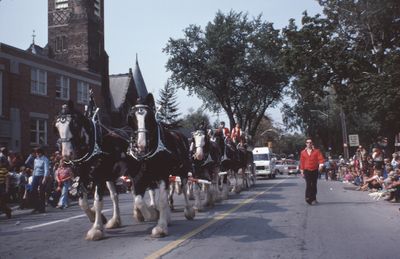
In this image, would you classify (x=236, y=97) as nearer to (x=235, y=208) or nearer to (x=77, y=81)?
(x=77, y=81)

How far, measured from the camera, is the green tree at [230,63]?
4638 centimetres

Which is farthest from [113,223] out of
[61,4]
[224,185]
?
[61,4]

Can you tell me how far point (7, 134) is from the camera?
28.5 m

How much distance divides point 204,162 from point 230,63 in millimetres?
34810

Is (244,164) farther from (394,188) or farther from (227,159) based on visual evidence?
(394,188)

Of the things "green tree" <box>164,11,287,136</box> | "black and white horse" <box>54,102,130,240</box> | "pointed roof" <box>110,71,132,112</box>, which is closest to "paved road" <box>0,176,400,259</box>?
"black and white horse" <box>54,102,130,240</box>

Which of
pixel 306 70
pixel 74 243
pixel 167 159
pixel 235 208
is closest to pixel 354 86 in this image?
pixel 306 70

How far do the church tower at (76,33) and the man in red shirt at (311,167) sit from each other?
124ft

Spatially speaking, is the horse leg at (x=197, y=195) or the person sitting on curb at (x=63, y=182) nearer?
the horse leg at (x=197, y=195)

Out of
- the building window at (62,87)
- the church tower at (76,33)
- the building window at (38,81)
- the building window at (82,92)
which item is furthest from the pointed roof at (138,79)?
the building window at (38,81)

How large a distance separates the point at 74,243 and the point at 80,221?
12.0 ft

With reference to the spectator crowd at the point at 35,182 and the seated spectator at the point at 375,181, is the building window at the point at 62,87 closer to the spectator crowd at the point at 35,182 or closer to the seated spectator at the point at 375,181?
the spectator crowd at the point at 35,182

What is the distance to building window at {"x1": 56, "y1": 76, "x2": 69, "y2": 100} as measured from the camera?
34906mm

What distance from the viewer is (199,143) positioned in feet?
40.4
